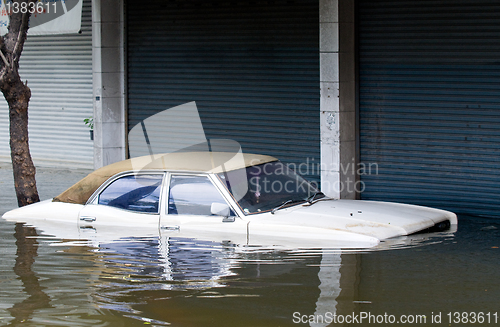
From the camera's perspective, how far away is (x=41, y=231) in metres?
7.51

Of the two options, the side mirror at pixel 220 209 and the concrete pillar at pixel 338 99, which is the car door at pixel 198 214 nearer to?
the side mirror at pixel 220 209

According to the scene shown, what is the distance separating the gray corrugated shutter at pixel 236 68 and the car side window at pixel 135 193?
16.3ft

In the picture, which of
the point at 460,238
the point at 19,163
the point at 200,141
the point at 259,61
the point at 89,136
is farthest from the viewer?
the point at 89,136

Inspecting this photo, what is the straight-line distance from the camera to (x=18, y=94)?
9797 millimetres

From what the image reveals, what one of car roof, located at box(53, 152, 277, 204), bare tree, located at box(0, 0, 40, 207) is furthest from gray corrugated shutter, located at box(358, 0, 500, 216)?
bare tree, located at box(0, 0, 40, 207)

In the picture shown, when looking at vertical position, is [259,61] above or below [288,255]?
above

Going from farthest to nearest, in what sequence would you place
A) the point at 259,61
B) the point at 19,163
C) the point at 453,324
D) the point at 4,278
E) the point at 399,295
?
the point at 259,61 < the point at 19,163 < the point at 4,278 < the point at 399,295 < the point at 453,324

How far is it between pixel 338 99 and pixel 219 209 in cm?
478

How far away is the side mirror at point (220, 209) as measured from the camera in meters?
6.48

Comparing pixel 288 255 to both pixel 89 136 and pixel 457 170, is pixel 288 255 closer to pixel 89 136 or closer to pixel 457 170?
pixel 457 170

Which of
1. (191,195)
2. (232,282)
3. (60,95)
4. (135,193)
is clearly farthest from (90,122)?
(232,282)

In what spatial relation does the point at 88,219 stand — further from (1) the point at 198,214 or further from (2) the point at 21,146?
(2) the point at 21,146

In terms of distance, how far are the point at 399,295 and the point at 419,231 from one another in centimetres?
145

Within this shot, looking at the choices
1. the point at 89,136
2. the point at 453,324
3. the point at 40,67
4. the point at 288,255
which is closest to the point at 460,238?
the point at 288,255
